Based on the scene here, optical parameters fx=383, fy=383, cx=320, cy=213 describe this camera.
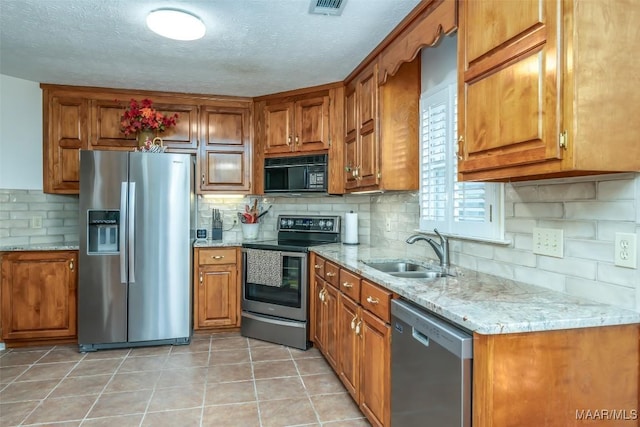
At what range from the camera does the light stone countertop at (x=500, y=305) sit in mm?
1169

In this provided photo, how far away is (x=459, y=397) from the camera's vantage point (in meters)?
1.21

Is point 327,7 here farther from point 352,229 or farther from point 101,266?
point 101,266

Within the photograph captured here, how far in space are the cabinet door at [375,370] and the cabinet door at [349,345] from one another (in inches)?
3.4

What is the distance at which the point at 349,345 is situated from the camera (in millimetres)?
2324

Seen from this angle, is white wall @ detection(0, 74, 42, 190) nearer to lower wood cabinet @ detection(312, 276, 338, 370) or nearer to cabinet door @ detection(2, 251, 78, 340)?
cabinet door @ detection(2, 251, 78, 340)

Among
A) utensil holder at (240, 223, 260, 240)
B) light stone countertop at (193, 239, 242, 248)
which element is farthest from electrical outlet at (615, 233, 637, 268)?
utensil holder at (240, 223, 260, 240)

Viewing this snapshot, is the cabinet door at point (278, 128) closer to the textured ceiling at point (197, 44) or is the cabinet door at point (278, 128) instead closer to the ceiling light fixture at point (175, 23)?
the textured ceiling at point (197, 44)

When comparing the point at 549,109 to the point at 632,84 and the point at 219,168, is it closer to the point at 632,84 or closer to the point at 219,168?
the point at 632,84

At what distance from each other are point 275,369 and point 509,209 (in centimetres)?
200

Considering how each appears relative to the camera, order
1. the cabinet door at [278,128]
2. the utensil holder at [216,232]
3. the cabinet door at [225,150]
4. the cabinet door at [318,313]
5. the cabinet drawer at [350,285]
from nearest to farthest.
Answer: the cabinet drawer at [350,285]
the cabinet door at [318,313]
the cabinet door at [278,128]
the cabinet door at [225,150]
the utensil holder at [216,232]

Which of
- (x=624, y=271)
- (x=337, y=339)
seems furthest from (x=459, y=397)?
(x=337, y=339)

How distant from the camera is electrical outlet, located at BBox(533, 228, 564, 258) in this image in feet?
5.12

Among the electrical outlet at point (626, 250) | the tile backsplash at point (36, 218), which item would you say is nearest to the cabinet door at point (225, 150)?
the tile backsplash at point (36, 218)

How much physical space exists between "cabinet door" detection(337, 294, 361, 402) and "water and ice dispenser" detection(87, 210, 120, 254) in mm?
2044
